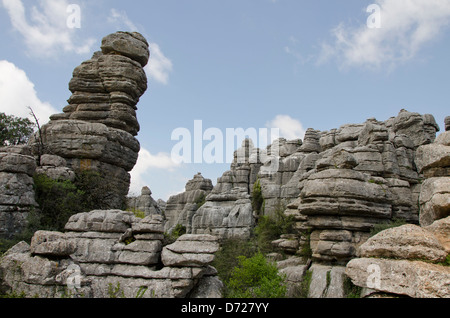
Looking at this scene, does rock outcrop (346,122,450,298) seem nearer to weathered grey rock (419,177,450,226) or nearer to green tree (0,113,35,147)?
weathered grey rock (419,177,450,226)

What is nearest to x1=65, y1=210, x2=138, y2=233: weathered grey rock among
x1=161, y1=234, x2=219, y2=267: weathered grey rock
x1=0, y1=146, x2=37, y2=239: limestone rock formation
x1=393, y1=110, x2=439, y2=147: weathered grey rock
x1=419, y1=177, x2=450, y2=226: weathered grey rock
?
x1=161, y1=234, x2=219, y2=267: weathered grey rock

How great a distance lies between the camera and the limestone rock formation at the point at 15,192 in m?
12.7

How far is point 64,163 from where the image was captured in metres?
17.4

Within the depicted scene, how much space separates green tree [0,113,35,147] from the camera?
82.2 feet

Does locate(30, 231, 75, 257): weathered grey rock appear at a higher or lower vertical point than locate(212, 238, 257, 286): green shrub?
higher

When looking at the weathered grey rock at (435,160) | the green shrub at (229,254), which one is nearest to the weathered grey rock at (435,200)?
the weathered grey rock at (435,160)

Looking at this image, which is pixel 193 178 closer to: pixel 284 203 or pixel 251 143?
pixel 251 143

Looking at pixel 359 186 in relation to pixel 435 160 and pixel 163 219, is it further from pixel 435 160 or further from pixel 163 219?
pixel 163 219

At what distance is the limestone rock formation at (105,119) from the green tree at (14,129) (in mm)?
7201

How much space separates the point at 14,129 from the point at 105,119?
10121 mm

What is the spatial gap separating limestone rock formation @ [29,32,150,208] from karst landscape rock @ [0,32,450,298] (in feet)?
0.22

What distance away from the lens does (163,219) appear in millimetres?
15234

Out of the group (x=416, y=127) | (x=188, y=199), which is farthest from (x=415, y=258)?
(x=188, y=199)

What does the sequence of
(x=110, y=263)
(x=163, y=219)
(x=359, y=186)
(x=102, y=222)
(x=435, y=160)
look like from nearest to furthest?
(x=435, y=160)
(x=110, y=263)
(x=102, y=222)
(x=359, y=186)
(x=163, y=219)
